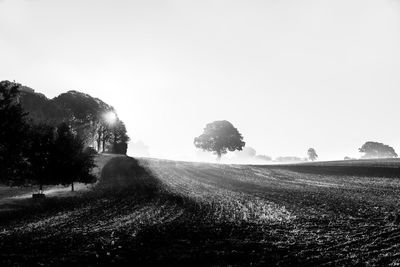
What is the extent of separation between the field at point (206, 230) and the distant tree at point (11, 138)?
9.43 ft

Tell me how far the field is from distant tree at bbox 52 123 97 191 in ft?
22.3

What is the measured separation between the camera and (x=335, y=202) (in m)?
25.2

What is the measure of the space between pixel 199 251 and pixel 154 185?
26273 millimetres

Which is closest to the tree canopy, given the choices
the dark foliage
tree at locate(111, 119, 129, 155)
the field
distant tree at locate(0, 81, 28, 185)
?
tree at locate(111, 119, 129, 155)

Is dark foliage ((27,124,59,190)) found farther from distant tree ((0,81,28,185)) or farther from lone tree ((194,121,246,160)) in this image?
lone tree ((194,121,246,160))

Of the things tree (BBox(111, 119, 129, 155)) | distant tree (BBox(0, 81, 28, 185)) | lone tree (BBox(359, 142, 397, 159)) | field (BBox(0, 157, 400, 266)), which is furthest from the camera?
lone tree (BBox(359, 142, 397, 159))

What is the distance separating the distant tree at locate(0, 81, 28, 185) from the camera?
2656cm

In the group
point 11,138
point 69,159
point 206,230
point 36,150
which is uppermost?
point 11,138

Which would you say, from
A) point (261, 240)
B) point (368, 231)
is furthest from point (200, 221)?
point (368, 231)

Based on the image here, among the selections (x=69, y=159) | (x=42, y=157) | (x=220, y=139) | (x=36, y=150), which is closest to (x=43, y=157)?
(x=42, y=157)

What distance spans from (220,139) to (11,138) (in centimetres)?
8491

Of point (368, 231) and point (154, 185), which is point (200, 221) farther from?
point (154, 185)

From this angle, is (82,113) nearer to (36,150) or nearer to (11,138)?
(36,150)

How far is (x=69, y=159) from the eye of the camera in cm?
3716
